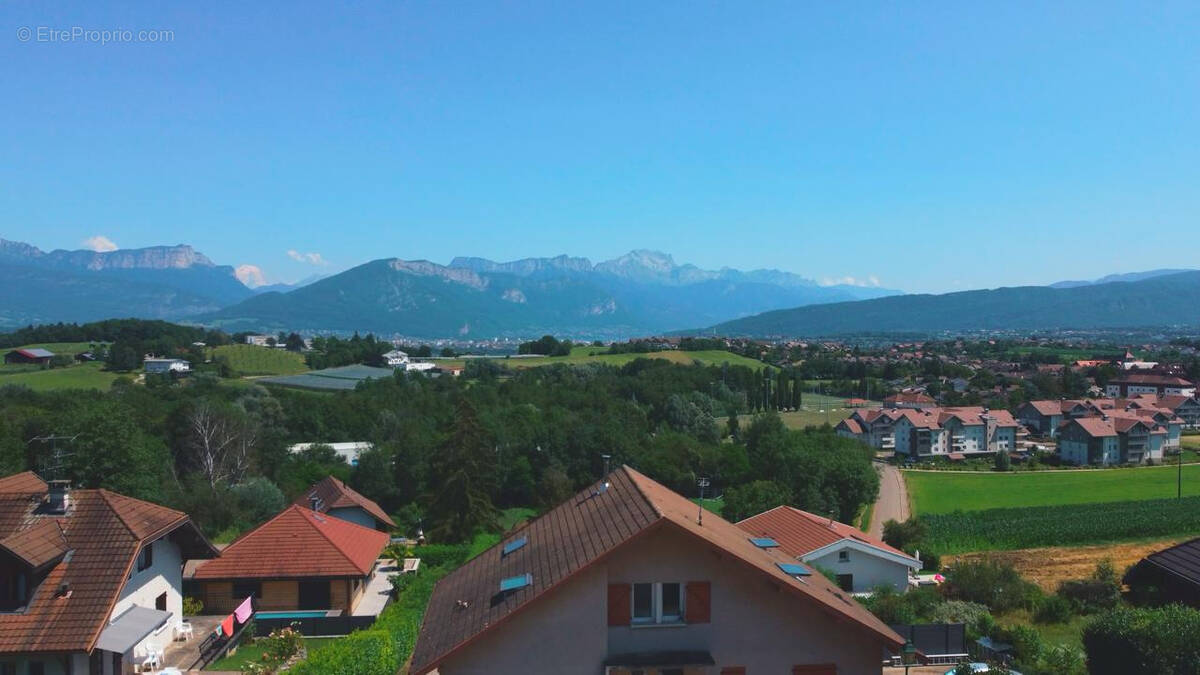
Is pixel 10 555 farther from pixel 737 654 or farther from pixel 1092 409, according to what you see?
pixel 1092 409

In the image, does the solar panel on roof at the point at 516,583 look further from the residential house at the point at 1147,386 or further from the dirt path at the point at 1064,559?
the residential house at the point at 1147,386

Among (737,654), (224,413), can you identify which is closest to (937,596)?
(737,654)

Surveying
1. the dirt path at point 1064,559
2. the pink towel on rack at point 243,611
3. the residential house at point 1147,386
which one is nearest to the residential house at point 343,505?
the pink towel on rack at point 243,611

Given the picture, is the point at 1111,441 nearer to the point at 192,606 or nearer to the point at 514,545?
the point at 514,545

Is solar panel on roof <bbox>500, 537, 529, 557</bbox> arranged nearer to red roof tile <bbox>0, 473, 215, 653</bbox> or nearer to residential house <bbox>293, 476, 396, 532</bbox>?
red roof tile <bbox>0, 473, 215, 653</bbox>

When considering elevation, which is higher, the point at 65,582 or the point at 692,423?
the point at 65,582

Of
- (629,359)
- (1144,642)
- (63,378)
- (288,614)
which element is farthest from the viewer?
(629,359)

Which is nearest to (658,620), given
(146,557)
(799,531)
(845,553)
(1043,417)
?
(146,557)
